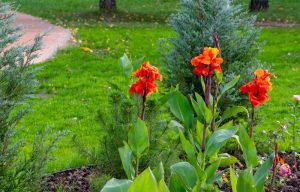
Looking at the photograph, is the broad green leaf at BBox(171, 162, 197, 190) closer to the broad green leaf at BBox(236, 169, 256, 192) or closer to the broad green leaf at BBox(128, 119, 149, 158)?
the broad green leaf at BBox(128, 119, 149, 158)

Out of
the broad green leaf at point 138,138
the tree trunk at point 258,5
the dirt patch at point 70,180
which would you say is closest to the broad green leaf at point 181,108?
the broad green leaf at point 138,138

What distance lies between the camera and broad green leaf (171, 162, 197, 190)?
300 centimetres

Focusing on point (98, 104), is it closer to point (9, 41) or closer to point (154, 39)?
point (9, 41)

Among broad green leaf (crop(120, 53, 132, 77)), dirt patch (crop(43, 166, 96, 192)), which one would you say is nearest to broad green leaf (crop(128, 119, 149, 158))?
broad green leaf (crop(120, 53, 132, 77))

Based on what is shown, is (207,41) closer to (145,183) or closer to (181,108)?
(181,108)

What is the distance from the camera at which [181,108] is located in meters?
3.79

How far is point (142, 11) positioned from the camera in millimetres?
21062

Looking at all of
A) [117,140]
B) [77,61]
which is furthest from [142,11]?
[117,140]

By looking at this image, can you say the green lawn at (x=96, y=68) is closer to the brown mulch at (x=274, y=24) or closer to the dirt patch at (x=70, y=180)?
the dirt patch at (x=70, y=180)

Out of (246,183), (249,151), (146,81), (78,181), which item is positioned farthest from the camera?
(78,181)

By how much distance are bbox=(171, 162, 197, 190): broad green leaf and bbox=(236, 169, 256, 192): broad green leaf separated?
1.24 ft

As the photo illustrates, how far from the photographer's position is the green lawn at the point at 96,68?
7707 millimetres

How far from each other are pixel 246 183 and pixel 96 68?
864cm

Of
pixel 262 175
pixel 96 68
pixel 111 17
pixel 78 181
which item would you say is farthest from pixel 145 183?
pixel 111 17
